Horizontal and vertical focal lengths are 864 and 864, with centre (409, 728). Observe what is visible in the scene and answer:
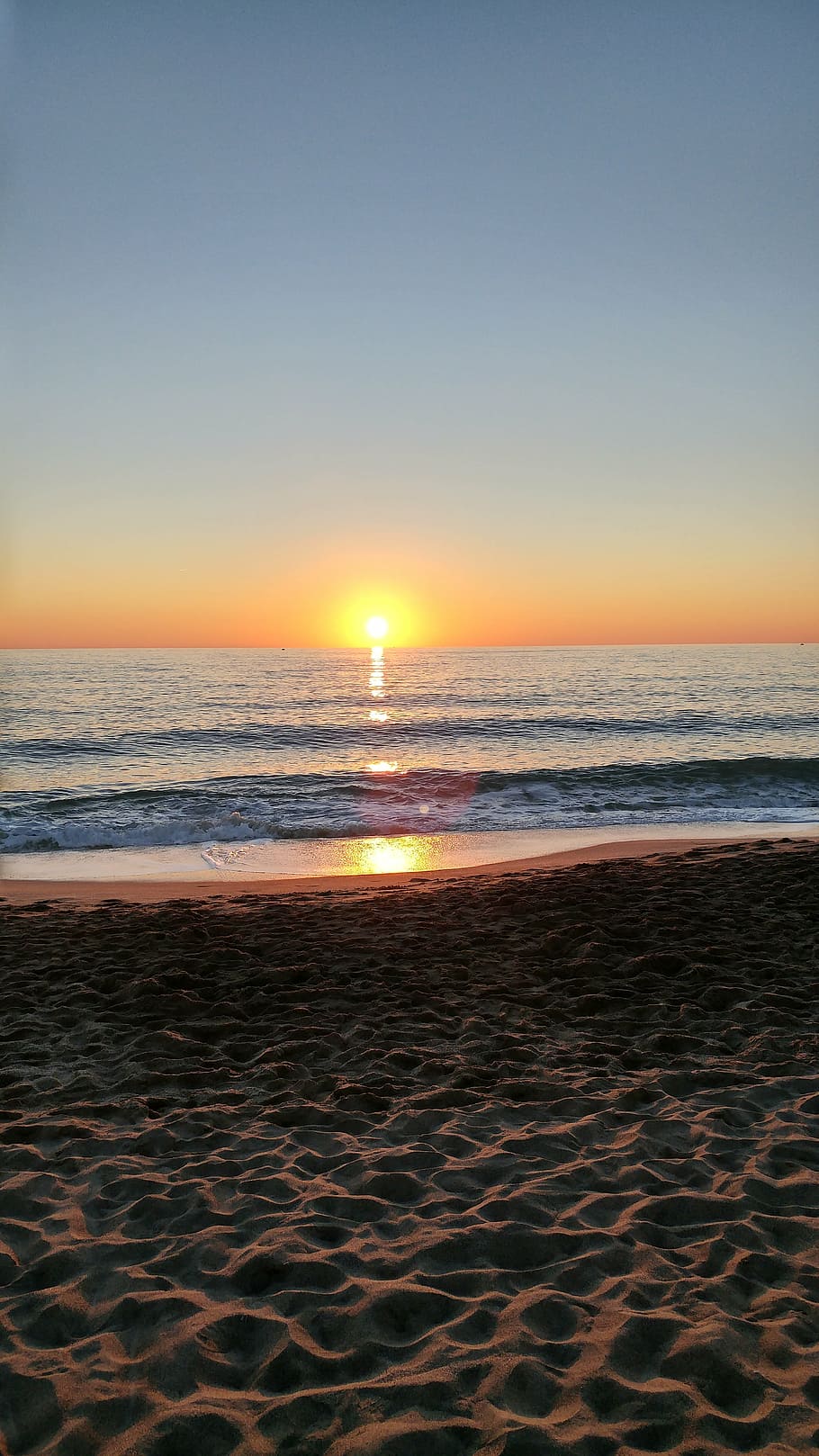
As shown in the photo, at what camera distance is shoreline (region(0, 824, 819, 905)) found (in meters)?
11.9

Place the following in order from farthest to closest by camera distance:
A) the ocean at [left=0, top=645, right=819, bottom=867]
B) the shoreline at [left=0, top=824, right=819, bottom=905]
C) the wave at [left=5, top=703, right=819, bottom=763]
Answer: the wave at [left=5, top=703, right=819, bottom=763] → the ocean at [left=0, top=645, right=819, bottom=867] → the shoreline at [left=0, top=824, right=819, bottom=905]

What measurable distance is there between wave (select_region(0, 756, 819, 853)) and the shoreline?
362 cm

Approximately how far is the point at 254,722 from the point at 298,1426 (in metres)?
35.4

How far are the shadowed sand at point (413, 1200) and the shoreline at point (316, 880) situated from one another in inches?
135

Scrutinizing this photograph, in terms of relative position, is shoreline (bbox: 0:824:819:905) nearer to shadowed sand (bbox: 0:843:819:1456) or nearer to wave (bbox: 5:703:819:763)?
shadowed sand (bbox: 0:843:819:1456)

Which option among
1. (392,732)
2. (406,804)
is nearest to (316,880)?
(406,804)

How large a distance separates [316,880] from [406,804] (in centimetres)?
830

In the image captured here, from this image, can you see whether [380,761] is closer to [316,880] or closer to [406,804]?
[406,804]

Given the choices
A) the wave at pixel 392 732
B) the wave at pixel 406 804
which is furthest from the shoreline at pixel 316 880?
the wave at pixel 392 732

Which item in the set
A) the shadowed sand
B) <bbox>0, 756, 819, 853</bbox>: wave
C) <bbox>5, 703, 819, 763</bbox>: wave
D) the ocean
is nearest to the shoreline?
the ocean

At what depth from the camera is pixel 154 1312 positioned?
3.46 m

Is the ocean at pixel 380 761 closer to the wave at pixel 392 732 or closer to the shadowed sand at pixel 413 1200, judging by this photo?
the wave at pixel 392 732

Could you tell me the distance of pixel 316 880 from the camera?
12.9 m

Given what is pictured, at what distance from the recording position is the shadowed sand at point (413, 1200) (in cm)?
300
